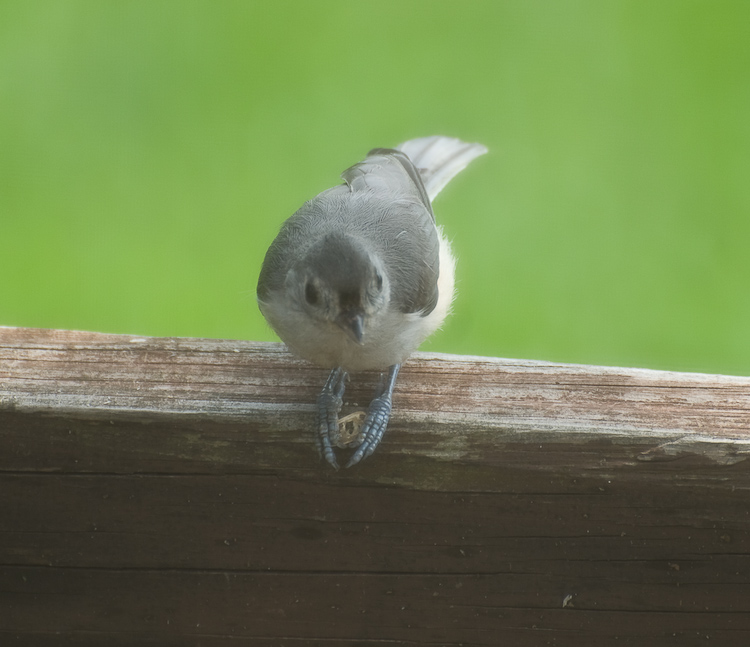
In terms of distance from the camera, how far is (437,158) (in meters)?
3.99

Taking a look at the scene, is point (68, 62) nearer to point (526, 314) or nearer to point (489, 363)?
point (526, 314)

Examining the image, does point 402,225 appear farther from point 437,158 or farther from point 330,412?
point 330,412

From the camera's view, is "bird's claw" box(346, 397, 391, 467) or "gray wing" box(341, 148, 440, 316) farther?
"gray wing" box(341, 148, 440, 316)

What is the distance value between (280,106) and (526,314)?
2.03m

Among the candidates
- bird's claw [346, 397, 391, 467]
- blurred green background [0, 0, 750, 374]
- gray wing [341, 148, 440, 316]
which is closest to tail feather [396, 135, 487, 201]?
gray wing [341, 148, 440, 316]

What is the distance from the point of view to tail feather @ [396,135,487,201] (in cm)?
396

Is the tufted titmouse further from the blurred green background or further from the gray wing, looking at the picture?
the blurred green background

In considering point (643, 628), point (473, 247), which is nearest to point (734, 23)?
point (473, 247)

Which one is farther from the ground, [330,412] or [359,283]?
[359,283]

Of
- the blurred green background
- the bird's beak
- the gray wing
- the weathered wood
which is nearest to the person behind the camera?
the weathered wood

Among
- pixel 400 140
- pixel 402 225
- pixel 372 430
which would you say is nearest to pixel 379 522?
pixel 372 430

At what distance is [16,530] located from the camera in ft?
A: 6.57

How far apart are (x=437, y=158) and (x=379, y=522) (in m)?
2.37

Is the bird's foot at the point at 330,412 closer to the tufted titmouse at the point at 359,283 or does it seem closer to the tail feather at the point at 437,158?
the tufted titmouse at the point at 359,283
